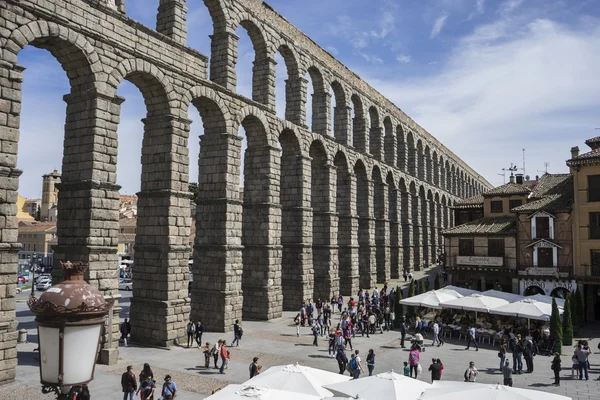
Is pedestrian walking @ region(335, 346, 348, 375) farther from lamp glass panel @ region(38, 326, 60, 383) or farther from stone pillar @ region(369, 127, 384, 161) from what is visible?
stone pillar @ region(369, 127, 384, 161)

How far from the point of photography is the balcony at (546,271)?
32344mm

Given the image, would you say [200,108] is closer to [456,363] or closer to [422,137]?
[456,363]

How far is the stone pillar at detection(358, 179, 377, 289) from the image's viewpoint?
151ft

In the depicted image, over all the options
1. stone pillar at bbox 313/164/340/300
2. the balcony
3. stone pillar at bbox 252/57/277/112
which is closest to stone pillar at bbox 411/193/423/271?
stone pillar at bbox 313/164/340/300

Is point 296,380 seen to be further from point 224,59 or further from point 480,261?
point 480,261

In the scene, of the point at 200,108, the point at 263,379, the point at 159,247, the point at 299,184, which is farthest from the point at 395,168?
the point at 263,379

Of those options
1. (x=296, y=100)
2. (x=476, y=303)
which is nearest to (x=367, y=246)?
(x=296, y=100)

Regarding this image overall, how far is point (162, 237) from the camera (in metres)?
22.7

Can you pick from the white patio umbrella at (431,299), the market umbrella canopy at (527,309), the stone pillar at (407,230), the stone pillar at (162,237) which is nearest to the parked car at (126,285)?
the stone pillar at (407,230)

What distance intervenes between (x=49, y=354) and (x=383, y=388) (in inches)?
364

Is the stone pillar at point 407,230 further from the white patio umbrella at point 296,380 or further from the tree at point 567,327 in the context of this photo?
the white patio umbrella at point 296,380

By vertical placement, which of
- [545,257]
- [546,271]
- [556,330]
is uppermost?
[545,257]

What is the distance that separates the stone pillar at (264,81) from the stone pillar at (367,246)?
692 inches

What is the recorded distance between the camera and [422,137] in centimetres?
6631
